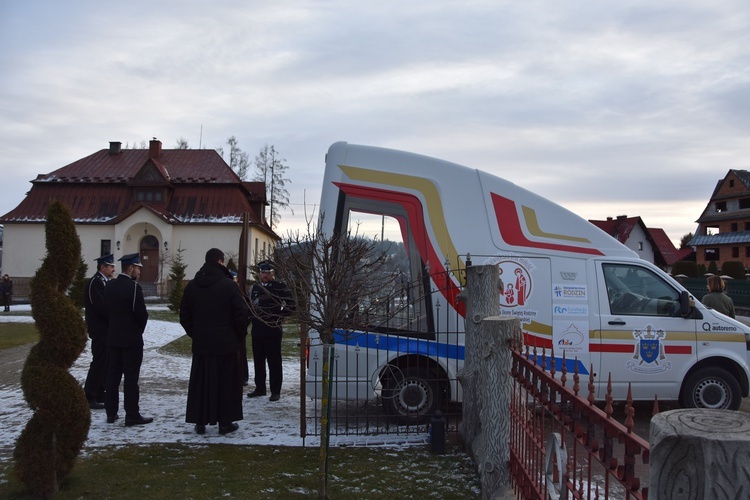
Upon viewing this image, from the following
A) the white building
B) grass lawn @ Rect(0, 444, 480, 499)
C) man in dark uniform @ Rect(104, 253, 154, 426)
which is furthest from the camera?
the white building

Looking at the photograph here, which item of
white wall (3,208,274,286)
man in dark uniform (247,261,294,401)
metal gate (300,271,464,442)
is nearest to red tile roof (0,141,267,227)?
white wall (3,208,274,286)

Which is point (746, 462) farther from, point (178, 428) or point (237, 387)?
point (178, 428)

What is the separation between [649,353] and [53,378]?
6.36 meters


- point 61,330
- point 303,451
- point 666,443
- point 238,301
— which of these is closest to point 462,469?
point 303,451

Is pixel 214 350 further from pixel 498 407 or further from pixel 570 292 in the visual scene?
pixel 570 292

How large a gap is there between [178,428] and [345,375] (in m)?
2.00

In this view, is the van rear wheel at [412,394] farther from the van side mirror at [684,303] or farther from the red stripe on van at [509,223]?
the van side mirror at [684,303]

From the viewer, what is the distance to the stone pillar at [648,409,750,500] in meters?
1.53

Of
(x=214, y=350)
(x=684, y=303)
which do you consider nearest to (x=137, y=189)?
(x=214, y=350)

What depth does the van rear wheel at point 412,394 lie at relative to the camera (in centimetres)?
725

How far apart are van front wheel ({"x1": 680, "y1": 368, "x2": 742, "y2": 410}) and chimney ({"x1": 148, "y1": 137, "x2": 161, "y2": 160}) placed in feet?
146

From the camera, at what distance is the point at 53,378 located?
16.1 ft

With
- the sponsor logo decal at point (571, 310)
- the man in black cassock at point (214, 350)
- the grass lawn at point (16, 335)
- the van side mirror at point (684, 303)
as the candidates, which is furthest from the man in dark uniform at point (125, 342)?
the grass lawn at point (16, 335)

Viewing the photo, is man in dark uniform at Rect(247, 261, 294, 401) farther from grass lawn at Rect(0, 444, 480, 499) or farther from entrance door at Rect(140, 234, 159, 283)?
entrance door at Rect(140, 234, 159, 283)
